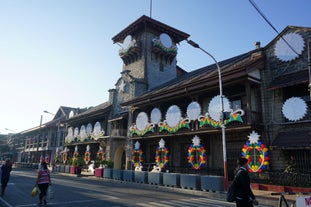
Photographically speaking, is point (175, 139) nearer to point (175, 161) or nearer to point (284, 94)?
point (175, 161)

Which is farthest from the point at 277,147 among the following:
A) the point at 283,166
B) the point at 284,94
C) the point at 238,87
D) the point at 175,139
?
the point at 175,139

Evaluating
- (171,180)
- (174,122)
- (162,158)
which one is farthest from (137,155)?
(171,180)

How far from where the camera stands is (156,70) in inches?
1222

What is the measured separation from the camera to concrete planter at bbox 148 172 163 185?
690 inches

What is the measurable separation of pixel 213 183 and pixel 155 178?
5079 millimetres

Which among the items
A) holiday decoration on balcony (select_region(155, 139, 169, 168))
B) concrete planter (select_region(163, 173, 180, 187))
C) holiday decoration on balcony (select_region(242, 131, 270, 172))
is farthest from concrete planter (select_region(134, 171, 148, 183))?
holiday decoration on balcony (select_region(242, 131, 270, 172))

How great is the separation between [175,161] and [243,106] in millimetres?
8021

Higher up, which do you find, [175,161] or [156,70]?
[156,70]

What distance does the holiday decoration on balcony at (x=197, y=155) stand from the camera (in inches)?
719

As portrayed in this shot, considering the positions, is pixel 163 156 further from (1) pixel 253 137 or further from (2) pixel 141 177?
(1) pixel 253 137

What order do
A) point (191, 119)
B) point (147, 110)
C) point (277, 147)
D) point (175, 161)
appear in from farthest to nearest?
point (147, 110), point (175, 161), point (191, 119), point (277, 147)

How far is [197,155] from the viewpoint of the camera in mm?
19625

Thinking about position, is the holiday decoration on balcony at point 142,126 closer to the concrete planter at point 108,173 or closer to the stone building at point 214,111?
the stone building at point 214,111

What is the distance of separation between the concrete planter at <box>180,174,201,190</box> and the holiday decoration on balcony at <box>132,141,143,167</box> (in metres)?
9.04
